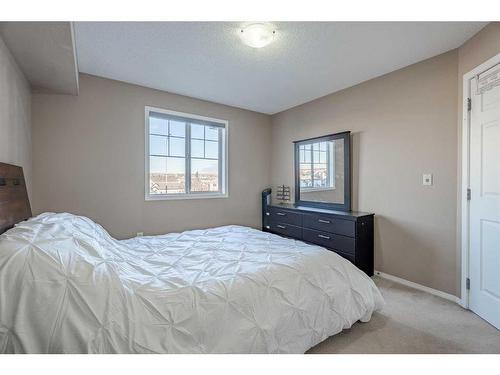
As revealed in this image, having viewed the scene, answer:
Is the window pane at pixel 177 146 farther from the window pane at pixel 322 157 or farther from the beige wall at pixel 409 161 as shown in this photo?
the beige wall at pixel 409 161

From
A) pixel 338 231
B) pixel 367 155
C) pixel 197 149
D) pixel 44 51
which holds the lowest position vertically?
pixel 338 231

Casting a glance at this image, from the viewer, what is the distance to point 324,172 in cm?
368

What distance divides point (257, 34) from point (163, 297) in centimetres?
206

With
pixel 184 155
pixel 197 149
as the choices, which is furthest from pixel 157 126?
pixel 197 149

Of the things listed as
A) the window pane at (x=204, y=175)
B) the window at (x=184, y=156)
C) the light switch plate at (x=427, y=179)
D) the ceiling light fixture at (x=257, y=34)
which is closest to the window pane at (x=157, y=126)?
the window at (x=184, y=156)

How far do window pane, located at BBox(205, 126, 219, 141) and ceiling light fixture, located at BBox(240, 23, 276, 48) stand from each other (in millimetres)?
1942

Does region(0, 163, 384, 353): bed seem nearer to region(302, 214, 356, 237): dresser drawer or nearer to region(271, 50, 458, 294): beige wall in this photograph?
region(302, 214, 356, 237): dresser drawer

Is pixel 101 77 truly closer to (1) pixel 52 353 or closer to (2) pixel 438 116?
(1) pixel 52 353

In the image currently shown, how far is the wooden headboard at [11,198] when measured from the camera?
1.59m

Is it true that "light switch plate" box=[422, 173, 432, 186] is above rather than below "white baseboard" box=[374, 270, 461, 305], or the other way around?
above

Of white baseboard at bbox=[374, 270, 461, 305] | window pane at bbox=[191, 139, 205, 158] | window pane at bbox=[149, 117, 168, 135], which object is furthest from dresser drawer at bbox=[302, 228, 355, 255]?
window pane at bbox=[149, 117, 168, 135]

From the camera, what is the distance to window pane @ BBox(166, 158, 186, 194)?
362 centimetres

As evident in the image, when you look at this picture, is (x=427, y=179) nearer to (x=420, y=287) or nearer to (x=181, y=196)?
(x=420, y=287)

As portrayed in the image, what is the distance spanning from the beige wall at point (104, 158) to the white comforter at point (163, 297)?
1181 millimetres
